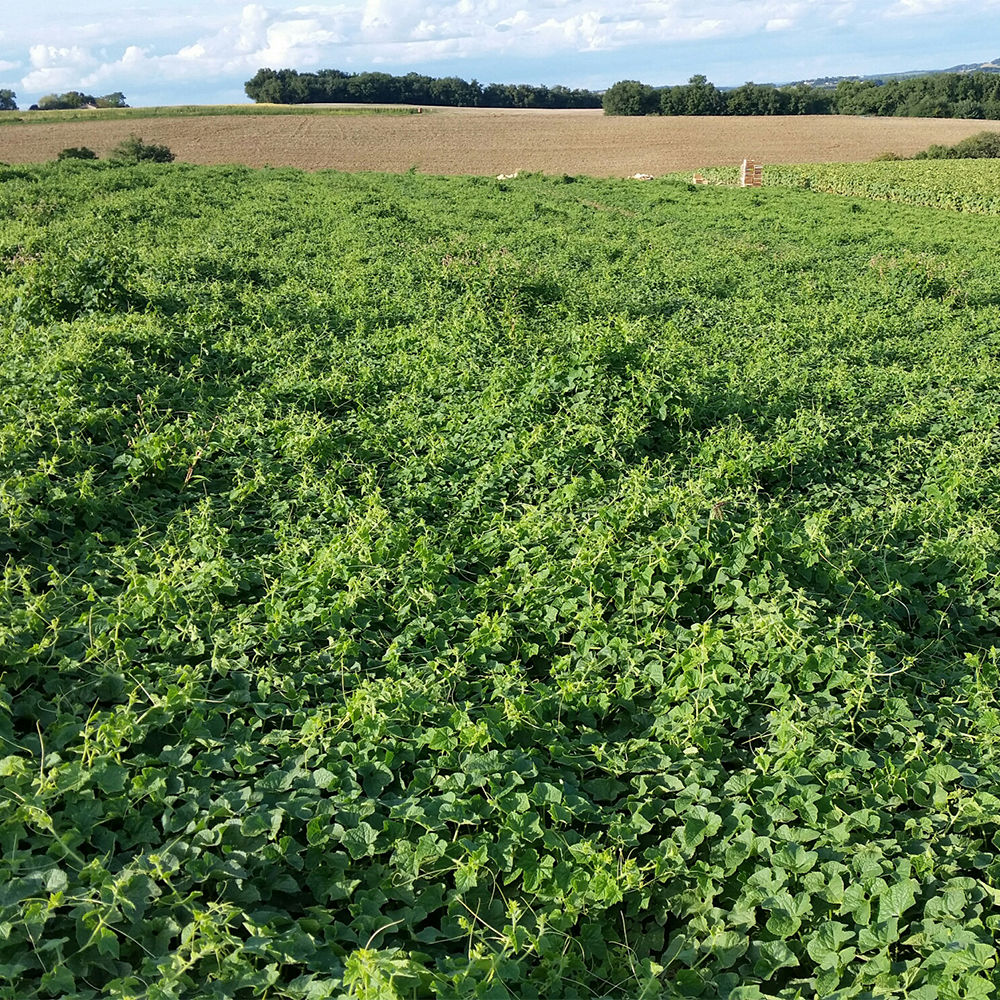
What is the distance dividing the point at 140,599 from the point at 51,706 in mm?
811

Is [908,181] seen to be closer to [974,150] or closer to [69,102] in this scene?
[974,150]

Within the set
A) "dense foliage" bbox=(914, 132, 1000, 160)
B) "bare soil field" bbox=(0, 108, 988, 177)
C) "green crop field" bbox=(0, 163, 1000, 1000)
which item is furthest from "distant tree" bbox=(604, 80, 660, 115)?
"green crop field" bbox=(0, 163, 1000, 1000)

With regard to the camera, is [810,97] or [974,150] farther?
[810,97]

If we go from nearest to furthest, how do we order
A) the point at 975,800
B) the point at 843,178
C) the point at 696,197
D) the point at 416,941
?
the point at 416,941
the point at 975,800
the point at 696,197
the point at 843,178

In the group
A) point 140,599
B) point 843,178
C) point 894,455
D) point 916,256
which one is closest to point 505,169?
point 843,178

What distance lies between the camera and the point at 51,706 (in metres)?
3.57

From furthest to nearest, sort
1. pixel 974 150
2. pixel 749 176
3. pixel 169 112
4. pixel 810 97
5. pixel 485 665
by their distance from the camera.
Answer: pixel 810 97 → pixel 169 112 → pixel 974 150 → pixel 749 176 → pixel 485 665

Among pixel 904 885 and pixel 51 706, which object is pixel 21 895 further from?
pixel 904 885

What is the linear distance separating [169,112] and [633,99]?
4453 centimetres

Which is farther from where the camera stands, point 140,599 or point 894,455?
point 894,455

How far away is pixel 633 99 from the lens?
76500mm

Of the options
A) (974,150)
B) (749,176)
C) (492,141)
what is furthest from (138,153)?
(974,150)

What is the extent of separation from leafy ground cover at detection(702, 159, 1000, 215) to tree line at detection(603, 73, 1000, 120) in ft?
143

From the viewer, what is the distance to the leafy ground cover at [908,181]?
88.6 feet
